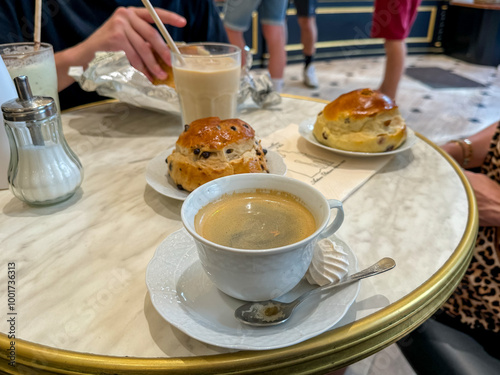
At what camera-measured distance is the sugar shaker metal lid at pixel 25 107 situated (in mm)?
671

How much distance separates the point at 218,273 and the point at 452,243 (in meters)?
0.42

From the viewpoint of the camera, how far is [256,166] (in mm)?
810

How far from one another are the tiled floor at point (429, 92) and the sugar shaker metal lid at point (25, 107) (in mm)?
2771

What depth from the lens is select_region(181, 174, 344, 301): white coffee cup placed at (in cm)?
45

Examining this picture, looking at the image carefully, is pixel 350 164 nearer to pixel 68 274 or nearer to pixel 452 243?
pixel 452 243

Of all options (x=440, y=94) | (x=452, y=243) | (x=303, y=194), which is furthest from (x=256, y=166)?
(x=440, y=94)

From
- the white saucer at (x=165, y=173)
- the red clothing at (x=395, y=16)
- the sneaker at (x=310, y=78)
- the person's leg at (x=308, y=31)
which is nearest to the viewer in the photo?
the white saucer at (x=165, y=173)

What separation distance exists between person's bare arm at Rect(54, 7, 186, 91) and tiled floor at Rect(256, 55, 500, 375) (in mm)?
2294

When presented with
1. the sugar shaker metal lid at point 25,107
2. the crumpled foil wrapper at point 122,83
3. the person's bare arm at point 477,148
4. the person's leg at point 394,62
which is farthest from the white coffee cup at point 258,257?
the person's leg at point 394,62

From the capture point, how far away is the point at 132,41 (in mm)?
1187

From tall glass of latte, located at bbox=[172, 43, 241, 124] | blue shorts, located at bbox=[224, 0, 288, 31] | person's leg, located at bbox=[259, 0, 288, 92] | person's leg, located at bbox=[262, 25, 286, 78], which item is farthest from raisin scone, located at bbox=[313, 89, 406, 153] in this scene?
person's leg, located at bbox=[262, 25, 286, 78]

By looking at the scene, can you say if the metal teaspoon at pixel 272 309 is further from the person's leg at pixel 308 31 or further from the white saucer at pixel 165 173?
the person's leg at pixel 308 31

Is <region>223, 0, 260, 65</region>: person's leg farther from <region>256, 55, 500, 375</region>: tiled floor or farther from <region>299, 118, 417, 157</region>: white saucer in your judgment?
<region>299, 118, 417, 157</region>: white saucer

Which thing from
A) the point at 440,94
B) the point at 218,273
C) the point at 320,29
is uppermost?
the point at 218,273
